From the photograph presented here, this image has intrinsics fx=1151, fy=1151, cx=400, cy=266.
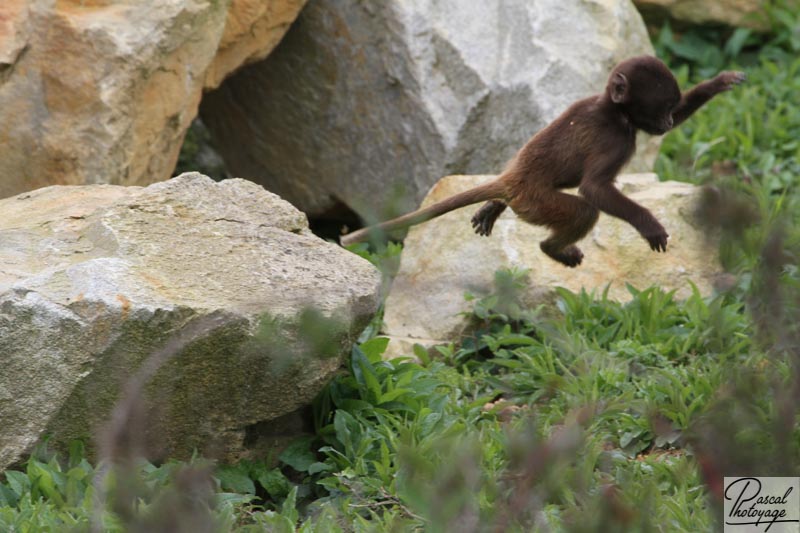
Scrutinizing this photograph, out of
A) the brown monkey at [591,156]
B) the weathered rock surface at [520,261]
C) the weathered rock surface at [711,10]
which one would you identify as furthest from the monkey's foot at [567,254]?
the weathered rock surface at [711,10]

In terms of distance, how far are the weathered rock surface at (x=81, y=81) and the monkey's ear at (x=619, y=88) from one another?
2448mm

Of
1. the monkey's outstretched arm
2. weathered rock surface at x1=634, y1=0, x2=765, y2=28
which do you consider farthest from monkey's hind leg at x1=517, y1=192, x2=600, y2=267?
weathered rock surface at x1=634, y1=0, x2=765, y2=28

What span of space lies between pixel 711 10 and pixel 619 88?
4.41 metres

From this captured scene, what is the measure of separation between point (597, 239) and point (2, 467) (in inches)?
143

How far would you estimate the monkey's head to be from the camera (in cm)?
542

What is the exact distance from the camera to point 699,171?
26.3 ft

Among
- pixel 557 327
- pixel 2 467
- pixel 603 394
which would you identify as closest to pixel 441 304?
pixel 557 327

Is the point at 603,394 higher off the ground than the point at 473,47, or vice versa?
the point at 473,47

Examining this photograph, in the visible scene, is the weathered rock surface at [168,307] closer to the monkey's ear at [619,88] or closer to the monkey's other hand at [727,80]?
the monkey's ear at [619,88]

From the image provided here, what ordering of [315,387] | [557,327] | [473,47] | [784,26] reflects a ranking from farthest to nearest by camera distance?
1. [784,26]
2. [473,47]
3. [557,327]
4. [315,387]

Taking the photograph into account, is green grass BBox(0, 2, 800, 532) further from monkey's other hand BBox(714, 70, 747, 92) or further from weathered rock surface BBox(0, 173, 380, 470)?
monkey's other hand BBox(714, 70, 747, 92)

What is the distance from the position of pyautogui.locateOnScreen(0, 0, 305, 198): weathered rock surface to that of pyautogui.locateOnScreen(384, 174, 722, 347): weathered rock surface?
66.6 inches

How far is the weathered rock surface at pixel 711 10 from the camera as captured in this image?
30.8 feet

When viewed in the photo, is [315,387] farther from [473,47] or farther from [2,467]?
[473,47]
